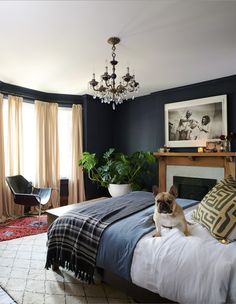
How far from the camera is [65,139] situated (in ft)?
16.7

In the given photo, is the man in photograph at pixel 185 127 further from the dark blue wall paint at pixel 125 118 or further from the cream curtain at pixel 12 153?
the cream curtain at pixel 12 153

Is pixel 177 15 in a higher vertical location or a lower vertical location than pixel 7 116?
higher

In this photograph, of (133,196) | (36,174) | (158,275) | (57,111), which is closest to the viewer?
(158,275)

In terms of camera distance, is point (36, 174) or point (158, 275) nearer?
point (158, 275)

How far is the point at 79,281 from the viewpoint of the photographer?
208cm

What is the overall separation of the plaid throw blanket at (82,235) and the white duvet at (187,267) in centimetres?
42

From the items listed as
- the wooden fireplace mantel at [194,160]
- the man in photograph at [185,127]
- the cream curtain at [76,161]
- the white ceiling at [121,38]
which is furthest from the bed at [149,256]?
the cream curtain at [76,161]

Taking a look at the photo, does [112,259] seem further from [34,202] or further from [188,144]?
[188,144]

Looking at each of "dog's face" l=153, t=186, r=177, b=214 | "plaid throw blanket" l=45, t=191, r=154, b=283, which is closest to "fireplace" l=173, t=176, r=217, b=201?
"plaid throw blanket" l=45, t=191, r=154, b=283

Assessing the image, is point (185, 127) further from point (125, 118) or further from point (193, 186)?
point (125, 118)

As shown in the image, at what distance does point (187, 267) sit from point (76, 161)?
3.97 metres

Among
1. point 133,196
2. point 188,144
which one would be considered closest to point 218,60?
point 188,144

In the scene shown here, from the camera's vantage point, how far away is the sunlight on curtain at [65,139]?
16.5 feet

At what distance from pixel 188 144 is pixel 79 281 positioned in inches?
124
